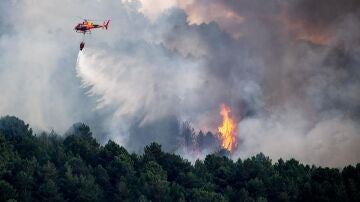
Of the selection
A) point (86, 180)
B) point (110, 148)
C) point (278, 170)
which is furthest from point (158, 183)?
point (278, 170)

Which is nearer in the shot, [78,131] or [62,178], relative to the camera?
[62,178]

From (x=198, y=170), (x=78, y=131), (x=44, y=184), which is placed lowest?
(x=44, y=184)

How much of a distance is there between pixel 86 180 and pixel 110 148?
19981mm

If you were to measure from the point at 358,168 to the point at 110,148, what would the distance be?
155ft

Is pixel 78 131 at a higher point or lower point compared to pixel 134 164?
higher

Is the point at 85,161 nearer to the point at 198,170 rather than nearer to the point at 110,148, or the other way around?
the point at 110,148

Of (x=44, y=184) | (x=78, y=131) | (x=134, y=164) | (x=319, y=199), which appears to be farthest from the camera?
(x=78, y=131)

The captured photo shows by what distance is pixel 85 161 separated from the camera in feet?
505

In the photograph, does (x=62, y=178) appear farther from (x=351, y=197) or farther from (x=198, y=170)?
(x=351, y=197)

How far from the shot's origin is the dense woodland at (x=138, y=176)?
13612cm

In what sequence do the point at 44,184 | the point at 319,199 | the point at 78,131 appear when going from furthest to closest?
1. the point at 78,131
2. the point at 319,199
3. the point at 44,184

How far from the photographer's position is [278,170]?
163m

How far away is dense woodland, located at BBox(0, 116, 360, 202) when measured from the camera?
136125 mm

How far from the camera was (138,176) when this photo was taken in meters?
149
